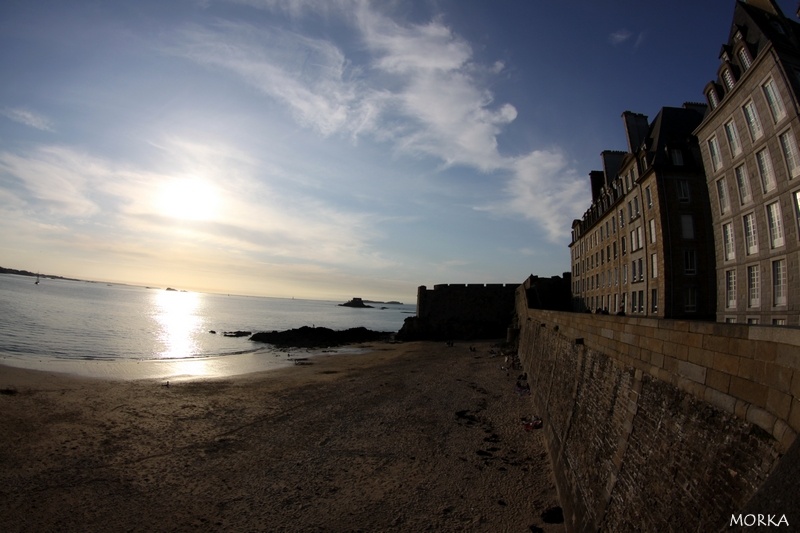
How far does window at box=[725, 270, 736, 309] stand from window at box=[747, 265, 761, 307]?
4.11 feet

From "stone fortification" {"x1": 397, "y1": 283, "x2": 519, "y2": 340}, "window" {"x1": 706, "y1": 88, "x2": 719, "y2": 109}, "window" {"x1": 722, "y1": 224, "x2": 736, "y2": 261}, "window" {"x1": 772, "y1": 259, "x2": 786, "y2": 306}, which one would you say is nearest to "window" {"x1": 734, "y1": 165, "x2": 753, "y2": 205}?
"window" {"x1": 722, "y1": 224, "x2": 736, "y2": 261}

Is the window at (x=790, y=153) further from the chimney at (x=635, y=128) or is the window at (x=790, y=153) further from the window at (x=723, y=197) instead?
the chimney at (x=635, y=128)

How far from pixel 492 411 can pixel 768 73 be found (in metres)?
19.5

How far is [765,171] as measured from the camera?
18594mm

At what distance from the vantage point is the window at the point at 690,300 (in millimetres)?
24953

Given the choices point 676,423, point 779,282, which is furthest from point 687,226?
point 676,423

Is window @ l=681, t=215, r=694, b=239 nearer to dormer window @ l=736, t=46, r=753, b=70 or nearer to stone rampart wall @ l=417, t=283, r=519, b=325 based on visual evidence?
dormer window @ l=736, t=46, r=753, b=70

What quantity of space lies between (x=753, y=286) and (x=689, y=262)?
6.33 m

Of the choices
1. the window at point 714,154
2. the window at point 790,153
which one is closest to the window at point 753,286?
the window at point 790,153

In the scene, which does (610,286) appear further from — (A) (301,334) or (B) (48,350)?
(B) (48,350)

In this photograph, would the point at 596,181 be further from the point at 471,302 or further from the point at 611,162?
the point at 471,302

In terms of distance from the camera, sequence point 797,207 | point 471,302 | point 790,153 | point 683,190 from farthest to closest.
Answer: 1. point 471,302
2. point 683,190
3. point 790,153
4. point 797,207

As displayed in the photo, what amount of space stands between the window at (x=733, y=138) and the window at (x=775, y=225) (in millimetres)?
3684

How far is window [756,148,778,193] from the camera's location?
59.6 ft
